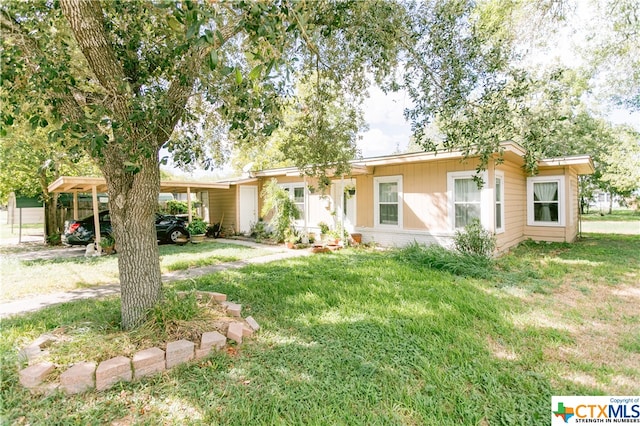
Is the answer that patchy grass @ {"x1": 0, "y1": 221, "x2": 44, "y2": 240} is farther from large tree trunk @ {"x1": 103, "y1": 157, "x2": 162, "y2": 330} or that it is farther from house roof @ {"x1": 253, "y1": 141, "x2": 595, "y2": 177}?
large tree trunk @ {"x1": 103, "y1": 157, "x2": 162, "y2": 330}

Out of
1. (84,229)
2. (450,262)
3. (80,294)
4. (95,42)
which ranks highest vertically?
(95,42)

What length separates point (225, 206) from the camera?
14.6m

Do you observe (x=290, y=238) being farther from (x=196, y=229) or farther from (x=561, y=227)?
(x=561, y=227)

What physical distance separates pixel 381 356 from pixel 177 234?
1058 cm

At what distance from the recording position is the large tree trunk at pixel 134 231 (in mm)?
3223

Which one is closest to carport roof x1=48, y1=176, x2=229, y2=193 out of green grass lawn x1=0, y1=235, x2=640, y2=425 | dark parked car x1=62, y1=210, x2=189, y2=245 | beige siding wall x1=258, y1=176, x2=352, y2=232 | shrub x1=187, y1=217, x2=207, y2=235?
dark parked car x1=62, y1=210, x2=189, y2=245

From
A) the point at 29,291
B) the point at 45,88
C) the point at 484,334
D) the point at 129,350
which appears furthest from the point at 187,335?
the point at 29,291

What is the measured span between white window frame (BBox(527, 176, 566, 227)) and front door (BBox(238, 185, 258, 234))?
1081 cm

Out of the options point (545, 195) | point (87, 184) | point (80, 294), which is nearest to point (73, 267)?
point (80, 294)

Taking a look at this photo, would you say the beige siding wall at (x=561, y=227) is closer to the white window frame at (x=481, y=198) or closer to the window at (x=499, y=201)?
the window at (x=499, y=201)

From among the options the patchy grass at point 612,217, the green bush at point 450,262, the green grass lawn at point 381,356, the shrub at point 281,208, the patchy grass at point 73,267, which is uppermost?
the shrub at point 281,208

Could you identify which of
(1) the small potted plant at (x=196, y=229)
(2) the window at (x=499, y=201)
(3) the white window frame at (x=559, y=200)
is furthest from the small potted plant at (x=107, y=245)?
(3) the white window frame at (x=559, y=200)

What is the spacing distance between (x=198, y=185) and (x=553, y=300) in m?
11.0

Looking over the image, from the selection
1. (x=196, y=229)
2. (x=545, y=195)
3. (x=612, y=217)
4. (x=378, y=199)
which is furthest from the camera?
(x=612, y=217)
